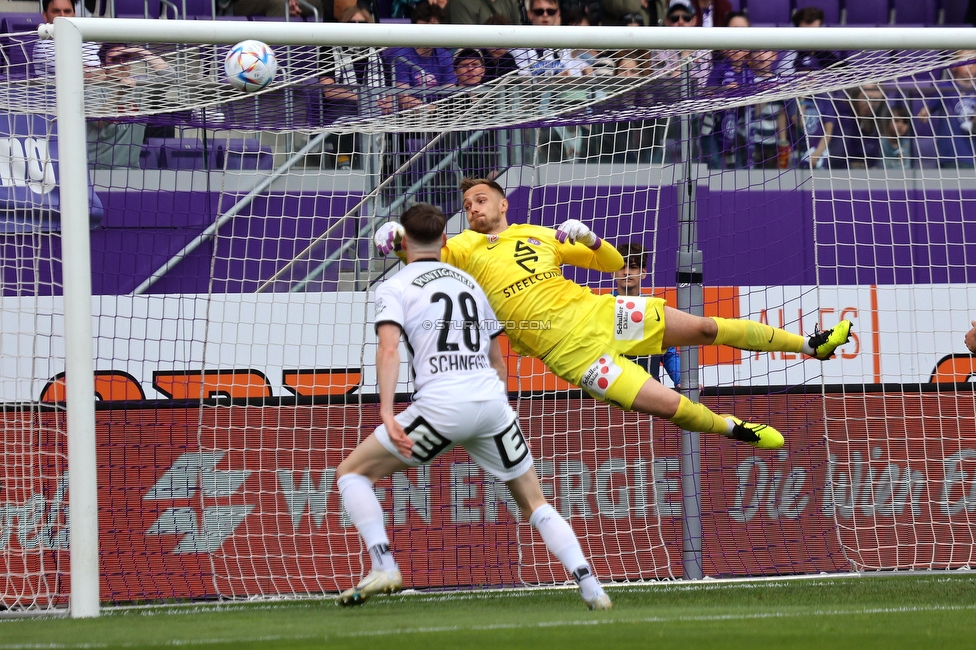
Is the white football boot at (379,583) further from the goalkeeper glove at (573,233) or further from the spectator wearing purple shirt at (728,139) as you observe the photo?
the spectator wearing purple shirt at (728,139)

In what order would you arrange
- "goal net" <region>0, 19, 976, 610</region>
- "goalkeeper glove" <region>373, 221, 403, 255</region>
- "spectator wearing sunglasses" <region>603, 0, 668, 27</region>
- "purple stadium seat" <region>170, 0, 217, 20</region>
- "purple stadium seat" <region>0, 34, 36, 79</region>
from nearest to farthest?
"goalkeeper glove" <region>373, 221, 403, 255</region>, "purple stadium seat" <region>0, 34, 36, 79</region>, "goal net" <region>0, 19, 976, 610</region>, "purple stadium seat" <region>170, 0, 217, 20</region>, "spectator wearing sunglasses" <region>603, 0, 668, 27</region>

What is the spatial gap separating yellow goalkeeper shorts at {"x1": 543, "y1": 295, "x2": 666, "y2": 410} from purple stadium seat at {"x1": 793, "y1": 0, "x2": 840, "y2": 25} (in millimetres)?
7328

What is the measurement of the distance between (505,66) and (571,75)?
41 cm

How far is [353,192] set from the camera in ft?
27.8

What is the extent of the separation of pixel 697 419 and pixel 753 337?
0.62 meters

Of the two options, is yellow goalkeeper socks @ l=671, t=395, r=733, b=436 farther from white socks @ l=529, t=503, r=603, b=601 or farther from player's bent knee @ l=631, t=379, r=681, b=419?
white socks @ l=529, t=503, r=603, b=601

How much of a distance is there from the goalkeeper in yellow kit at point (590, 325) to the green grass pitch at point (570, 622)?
107 centimetres

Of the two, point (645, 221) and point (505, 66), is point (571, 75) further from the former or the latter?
point (645, 221)

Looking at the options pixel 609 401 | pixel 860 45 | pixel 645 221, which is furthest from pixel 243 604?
pixel 860 45

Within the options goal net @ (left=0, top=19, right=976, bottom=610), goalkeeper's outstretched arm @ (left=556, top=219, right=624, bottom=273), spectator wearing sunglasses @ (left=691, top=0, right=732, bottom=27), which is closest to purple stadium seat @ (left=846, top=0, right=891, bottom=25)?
spectator wearing sunglasses @ (left=691, top=0, right=732, bottom=27)

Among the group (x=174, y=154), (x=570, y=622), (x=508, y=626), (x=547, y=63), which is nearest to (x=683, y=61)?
(x=547, y=63)

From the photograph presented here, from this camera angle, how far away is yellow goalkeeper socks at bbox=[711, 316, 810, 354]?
6582 millimetres

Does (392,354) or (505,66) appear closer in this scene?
(392,354)

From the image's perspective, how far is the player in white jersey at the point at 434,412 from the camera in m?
5.20
